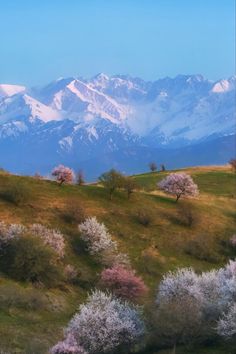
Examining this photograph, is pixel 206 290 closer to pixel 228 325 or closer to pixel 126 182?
pixel 228 325

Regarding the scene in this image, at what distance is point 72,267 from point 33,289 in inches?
265

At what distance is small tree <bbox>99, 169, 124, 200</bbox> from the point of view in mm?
76056

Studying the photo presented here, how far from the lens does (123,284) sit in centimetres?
5309

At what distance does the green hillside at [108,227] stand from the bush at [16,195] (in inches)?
4.5

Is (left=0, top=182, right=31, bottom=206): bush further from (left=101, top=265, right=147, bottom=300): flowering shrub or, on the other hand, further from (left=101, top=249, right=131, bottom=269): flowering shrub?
(left=101, top=265, right=147, bottom=300): flowering shrub

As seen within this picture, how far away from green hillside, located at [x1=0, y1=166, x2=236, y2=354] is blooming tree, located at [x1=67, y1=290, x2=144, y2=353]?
3.74 m

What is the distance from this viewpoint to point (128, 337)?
132ft

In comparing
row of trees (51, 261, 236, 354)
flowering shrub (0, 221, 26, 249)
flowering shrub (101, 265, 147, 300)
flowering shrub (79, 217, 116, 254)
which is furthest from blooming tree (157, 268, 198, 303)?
flowering shrub (0, 221, 26, 249)

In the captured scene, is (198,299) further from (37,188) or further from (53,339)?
(37,188)

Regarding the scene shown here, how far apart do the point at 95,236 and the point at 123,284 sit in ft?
31.8

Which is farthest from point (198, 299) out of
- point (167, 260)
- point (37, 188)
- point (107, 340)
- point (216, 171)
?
point (216, 171)

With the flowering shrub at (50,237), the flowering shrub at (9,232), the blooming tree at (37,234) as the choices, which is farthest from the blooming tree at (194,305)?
the flowering shrub at (9,232)

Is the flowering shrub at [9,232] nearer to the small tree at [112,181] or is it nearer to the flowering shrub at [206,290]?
the flowering shrub at [206,290]

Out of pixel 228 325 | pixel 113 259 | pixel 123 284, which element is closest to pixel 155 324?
pixel 228 325
